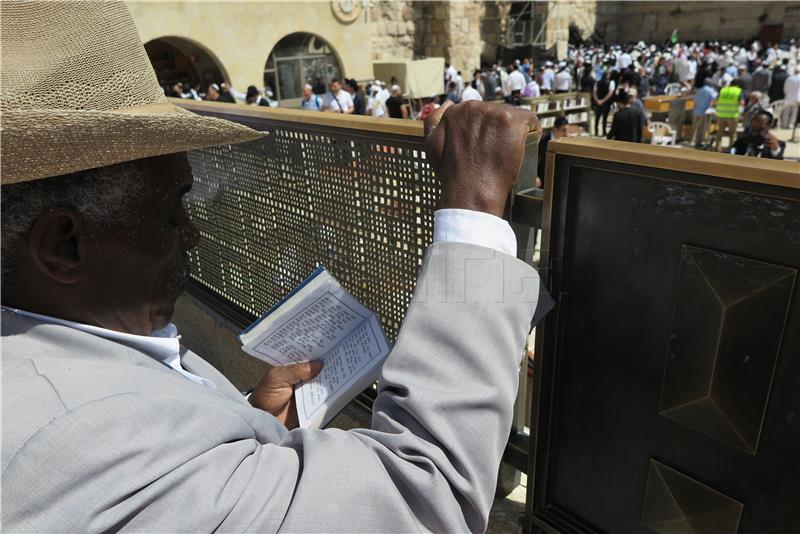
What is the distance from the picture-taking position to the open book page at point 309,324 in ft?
5.34

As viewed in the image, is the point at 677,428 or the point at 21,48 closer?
the point at 21,48

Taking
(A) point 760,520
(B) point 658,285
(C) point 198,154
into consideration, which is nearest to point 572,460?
(A) point 760,520

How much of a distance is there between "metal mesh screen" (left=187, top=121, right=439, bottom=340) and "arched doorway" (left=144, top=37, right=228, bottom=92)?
16.5 m

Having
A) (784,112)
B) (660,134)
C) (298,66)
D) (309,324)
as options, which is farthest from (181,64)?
(309,324)

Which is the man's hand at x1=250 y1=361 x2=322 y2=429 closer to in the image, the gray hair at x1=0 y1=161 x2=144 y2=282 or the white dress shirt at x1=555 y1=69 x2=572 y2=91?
the gray hair at x1=0 y1=161 x2=144 y2=282

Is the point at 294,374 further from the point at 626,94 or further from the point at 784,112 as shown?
the point at 784,112

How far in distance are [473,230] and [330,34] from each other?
19854 millimetres

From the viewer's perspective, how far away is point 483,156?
1.06 metres

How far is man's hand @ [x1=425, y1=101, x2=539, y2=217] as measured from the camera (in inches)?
40.8

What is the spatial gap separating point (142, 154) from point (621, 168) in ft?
3.33

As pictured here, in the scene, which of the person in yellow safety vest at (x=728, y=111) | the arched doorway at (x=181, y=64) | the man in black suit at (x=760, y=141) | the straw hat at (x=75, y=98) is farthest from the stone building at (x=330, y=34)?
the straw hat at (x=75, y=98)

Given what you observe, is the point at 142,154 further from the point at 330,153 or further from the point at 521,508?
the point at 521,508

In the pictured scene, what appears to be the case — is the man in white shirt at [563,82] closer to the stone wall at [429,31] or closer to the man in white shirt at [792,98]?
the stone wall at [429,31]

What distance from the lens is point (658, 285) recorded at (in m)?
1.31
